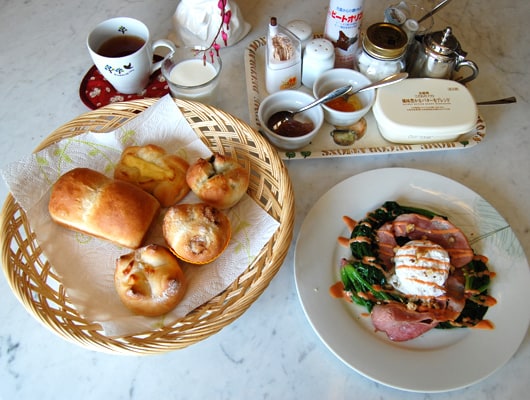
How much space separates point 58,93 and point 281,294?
0.89 m

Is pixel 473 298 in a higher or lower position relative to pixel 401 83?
lower

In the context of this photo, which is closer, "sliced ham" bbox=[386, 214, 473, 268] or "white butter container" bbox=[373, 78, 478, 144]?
"sliced ham" bbox=[386, 214, 473, 268]

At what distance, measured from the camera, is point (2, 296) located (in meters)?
0.91

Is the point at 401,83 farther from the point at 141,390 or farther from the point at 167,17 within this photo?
the point at 141,390

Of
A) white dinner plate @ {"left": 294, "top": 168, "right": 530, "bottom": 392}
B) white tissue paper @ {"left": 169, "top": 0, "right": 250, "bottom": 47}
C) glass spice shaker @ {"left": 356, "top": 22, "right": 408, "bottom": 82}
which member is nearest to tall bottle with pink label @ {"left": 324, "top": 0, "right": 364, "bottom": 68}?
glass spice shaker @ {"left": 356, "top": 22, "right": 408, "bottom": 82}

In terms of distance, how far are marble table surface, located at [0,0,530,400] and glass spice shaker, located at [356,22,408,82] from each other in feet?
0.78

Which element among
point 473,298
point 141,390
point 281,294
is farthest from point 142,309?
point 473,298

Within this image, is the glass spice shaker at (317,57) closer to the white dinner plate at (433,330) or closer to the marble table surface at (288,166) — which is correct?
the marble table surface at (288,166)

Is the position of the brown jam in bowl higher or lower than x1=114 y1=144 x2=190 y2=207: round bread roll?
lower

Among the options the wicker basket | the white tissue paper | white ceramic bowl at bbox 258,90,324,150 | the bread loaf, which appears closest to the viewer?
the wicker basket

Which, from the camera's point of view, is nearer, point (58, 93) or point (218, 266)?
point (218, 266)

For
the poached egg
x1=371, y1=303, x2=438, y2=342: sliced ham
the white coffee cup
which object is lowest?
x1=371, y1=303, x2=438, y2=342: sliced ham

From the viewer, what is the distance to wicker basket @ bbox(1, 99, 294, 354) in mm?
730

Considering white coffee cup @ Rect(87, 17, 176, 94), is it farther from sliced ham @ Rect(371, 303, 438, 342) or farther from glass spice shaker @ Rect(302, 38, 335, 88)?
sliced ham @ Rect(371, 303, 438, 342)
